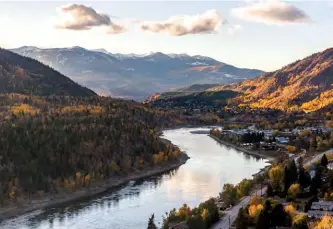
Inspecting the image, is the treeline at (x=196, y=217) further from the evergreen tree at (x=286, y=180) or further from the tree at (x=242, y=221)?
the evergreen tree at (x=286, y=180)

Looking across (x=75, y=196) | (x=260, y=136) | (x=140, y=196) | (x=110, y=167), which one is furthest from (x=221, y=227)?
(x=260, y=136)

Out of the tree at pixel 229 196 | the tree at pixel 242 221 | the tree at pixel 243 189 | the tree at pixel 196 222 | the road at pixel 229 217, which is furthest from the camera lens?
the tree at pixel 243 189

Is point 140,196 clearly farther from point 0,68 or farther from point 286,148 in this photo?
point 0,68

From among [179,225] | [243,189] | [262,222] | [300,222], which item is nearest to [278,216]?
[262,222]

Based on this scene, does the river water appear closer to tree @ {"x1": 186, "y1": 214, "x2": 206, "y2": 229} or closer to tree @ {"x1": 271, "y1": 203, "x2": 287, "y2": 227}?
tree @ {"x1": 186, "y1": 214, "x2": 206, "y2": 229}

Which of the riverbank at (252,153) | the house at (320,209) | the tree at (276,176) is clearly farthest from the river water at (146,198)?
the house at (320,209)
